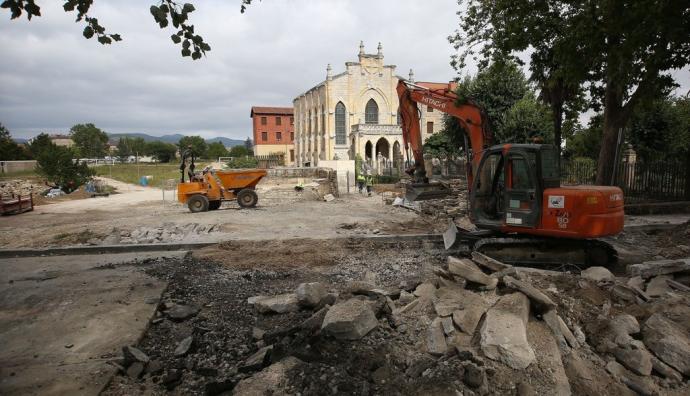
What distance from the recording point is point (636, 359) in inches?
143

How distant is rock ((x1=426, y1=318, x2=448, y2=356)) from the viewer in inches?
147

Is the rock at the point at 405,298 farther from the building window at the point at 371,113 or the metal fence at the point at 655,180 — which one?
the building window at the point at 371,113

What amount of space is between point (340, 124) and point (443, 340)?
43753 mm

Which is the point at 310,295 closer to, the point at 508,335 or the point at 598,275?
the point at 508,335

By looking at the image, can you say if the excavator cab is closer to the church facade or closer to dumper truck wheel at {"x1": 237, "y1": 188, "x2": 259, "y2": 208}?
dumper truck wheel at {"x1": 237, "y1": 188, "x2": 259, "y2": 208}

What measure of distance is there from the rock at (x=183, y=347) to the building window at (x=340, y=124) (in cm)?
4292

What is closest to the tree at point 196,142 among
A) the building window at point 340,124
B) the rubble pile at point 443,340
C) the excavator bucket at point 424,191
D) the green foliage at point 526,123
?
the building window at point 340,124

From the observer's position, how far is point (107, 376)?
3.55 metres

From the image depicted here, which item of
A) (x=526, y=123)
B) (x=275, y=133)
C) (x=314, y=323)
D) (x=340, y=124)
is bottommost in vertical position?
(x=314, y=323)

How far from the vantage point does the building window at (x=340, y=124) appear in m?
46.1

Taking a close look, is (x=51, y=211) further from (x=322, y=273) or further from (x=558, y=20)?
(x=558, y=20)

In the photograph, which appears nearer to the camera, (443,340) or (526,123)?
(443,340)

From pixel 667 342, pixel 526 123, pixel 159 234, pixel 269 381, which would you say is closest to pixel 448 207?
pixel 159 234

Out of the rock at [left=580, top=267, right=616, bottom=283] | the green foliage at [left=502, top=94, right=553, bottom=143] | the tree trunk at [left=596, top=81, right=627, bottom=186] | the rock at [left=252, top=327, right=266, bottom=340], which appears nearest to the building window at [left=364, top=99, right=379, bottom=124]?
the green foliage at [left=502, top=94, right=553, bottom=143]
